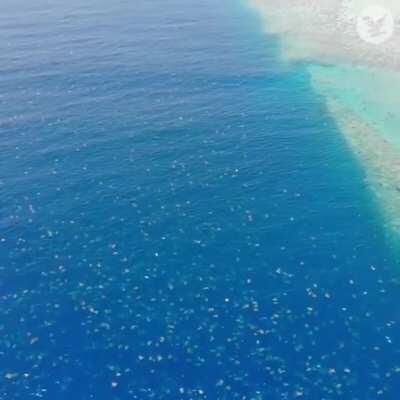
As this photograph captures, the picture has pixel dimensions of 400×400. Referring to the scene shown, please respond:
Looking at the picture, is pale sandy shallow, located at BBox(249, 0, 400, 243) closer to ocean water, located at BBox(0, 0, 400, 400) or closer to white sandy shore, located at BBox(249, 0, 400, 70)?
white sandy shore, located at BBox(249, 0, 400, 70)

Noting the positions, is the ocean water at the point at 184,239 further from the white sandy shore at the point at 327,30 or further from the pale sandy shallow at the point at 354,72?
the white sandy shore at the point at 327,30

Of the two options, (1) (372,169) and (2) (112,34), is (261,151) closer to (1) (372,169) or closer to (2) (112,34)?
(1) (372,169)

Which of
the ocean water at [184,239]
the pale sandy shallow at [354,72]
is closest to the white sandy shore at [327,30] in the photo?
the pale sandy shallow at [354,72]

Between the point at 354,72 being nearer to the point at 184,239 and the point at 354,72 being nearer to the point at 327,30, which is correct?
the point at 327,30

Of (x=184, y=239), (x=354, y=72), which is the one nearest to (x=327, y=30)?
(x=354, y=72)

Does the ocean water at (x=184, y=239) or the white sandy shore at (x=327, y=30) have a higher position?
the white sandy shore at (x=327, y=30)

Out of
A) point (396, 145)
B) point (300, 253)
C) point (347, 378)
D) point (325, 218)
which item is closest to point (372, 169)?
point (396, 145)
